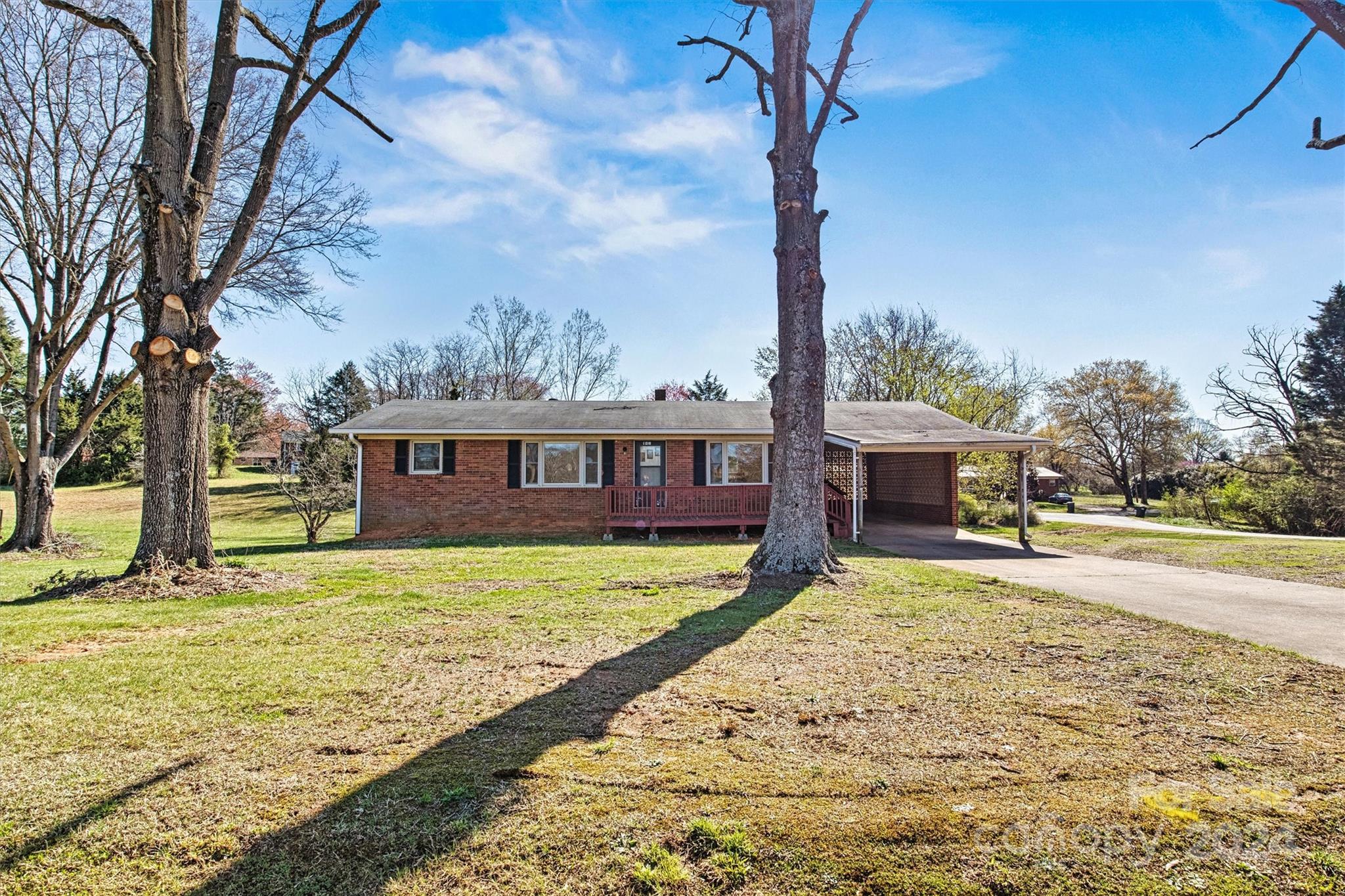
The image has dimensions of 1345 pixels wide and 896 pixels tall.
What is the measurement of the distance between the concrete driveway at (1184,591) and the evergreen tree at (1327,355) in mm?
24833

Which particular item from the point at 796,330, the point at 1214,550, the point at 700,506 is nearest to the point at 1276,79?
the point at 796,330

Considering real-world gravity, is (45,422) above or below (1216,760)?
above

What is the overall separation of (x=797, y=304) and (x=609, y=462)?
26.4ft

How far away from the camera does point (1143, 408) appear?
114 ft

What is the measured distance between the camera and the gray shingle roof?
13.9 metres

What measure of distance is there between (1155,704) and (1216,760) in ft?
2.68

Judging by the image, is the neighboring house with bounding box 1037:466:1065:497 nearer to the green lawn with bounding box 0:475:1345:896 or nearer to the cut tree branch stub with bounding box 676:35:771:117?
the cut tree branch stub with bounding box 676:35:771:117

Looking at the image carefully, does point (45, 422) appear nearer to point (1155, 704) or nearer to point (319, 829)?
point (319, 829)

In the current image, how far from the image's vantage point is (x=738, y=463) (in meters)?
15.9

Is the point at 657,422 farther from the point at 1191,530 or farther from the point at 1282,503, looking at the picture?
the point at 1282,503

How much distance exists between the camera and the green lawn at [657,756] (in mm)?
2154

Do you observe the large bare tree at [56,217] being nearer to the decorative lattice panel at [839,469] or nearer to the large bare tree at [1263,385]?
the decorative lattice panel at [839,469]

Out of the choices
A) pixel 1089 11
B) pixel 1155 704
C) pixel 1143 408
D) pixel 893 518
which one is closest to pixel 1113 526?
pixel 893 518

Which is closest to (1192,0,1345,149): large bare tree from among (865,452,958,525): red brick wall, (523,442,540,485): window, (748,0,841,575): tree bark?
(748,0,841,575): tree bark
